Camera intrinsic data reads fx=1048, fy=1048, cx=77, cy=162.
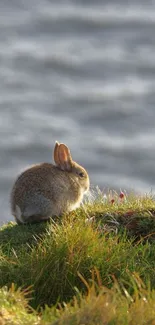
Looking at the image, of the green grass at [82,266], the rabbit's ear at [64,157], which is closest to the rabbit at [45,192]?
the rabbit's ear at [64,157]

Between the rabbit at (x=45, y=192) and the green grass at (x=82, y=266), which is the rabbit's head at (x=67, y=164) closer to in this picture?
the rabbit at (x=45, y=192)

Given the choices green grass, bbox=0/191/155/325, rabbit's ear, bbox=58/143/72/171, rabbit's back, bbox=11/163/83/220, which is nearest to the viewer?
green grass, bbox=0/191/155/325

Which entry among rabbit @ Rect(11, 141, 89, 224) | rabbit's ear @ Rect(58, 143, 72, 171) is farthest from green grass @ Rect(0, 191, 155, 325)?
rabbit's ear @ Rect(58, 143, 72, 171)

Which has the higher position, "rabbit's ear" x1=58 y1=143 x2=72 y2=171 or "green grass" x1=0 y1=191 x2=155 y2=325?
"rabbit's ear" x1=58 y1=143 x2=72 y2=171

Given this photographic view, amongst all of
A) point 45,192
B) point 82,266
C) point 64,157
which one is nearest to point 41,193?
point 45,192

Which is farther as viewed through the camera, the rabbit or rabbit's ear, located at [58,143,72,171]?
rabbit's ear, located at [58,143,72,171]

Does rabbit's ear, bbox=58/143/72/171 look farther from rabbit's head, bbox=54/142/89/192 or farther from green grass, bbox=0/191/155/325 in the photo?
green grass, bbox=0/191/155/325

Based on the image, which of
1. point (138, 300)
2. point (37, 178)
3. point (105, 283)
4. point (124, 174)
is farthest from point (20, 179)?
point (124, 174)

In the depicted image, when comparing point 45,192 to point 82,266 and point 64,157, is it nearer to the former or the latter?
point 64,157
